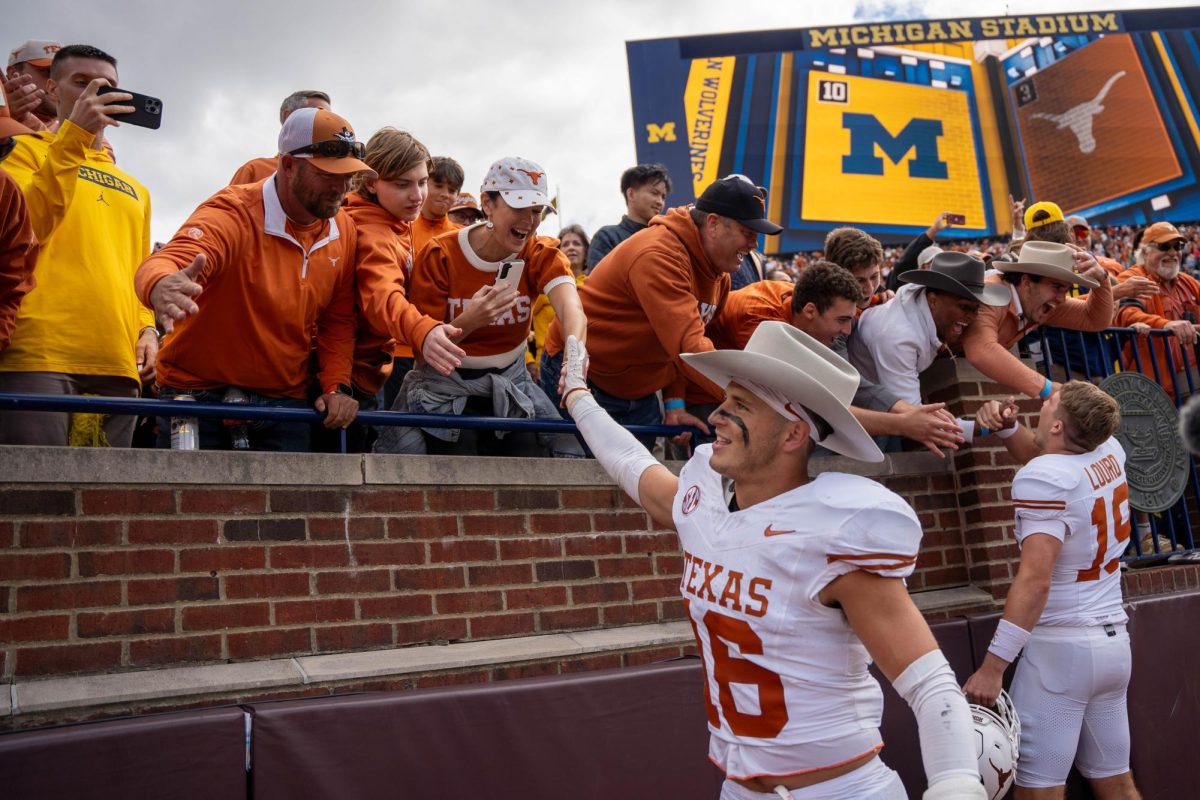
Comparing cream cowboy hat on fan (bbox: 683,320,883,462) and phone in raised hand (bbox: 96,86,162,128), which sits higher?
phone in raised hand (bbox: 96,86,162,128)

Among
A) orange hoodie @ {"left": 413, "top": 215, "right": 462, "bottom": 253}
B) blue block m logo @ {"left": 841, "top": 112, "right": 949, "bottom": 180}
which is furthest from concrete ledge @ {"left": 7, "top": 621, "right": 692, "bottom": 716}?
blue block m logo @ {"left": 841, "top": 112, "right": 949, "bottom": 180}

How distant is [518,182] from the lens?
4848 millimetres

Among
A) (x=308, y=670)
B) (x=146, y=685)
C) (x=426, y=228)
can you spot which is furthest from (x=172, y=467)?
(x=426, y=228)

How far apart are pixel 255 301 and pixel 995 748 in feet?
12.2

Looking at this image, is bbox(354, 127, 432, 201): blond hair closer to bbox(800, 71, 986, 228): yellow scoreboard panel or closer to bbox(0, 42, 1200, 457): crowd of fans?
bbox(0, 42, 1200, 457): crowd of fans

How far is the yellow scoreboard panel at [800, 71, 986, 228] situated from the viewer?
22.0m

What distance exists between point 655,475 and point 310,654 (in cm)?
160

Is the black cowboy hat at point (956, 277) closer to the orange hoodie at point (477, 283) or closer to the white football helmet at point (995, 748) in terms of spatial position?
the orange hoodie at point (477, 283)

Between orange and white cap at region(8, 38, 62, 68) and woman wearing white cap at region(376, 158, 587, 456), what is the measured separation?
1.97m

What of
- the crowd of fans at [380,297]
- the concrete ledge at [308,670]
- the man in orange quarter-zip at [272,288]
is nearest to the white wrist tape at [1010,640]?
the crowd of fans at [380,297]

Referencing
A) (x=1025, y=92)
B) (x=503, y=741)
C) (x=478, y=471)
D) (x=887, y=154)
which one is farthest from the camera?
(x=1025, y=92)

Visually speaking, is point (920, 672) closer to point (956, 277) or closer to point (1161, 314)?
point (956, 277)

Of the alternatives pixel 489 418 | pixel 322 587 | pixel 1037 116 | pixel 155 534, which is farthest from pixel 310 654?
pixel 1037 116

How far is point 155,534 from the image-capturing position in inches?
157
